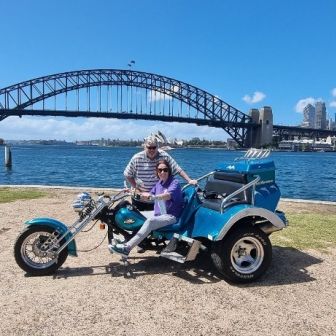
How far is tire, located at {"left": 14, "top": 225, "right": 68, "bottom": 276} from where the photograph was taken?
17.0ft

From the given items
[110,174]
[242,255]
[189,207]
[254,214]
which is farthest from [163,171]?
[110,174]

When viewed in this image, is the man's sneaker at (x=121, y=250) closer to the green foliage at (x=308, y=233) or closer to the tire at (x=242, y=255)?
the tire at (x=242, y=255)

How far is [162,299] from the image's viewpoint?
4.52 metres

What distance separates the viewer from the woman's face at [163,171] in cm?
541

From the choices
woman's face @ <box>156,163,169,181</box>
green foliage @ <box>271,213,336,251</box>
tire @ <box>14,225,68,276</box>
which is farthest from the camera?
green foliage @ <box>271,213,336,251</box>

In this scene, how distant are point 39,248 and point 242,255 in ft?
7.31

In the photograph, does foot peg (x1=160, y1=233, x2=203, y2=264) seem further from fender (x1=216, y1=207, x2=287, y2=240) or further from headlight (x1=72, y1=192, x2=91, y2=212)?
headlight (x1=72, y1=192, x2=91, y2=212)

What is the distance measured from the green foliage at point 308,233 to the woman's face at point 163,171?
236 centimetres

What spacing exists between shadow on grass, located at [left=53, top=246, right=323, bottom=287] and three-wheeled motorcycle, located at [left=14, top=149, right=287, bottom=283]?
0.18m

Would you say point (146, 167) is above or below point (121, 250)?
above

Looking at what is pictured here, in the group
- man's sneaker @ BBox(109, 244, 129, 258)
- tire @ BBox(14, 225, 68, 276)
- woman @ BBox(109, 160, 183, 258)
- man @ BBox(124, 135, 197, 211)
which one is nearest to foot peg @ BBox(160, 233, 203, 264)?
woman @ BBox(109, 160, 183, 258)

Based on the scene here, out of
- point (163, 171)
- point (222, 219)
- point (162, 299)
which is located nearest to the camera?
point (162, 299)

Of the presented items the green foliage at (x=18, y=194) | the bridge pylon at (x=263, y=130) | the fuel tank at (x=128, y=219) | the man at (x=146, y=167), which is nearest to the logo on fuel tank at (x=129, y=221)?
the fuel tank at (x=128, y=219)

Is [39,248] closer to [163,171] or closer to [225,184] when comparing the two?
[163,171]
